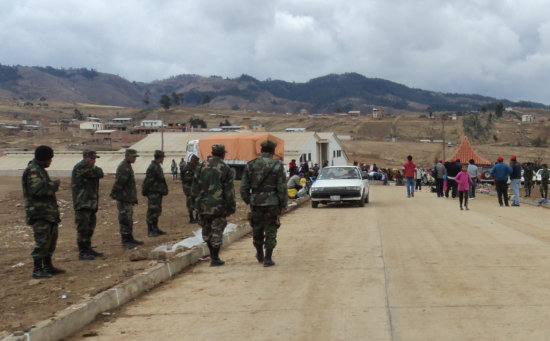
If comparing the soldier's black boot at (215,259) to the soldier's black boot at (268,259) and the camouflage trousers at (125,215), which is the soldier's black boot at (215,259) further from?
the camouflage trousers at (125,215)

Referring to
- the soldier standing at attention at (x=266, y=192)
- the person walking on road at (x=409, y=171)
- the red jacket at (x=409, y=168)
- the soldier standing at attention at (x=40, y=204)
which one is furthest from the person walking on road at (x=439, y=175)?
the soldier standing at attention at (x=40, y=204)

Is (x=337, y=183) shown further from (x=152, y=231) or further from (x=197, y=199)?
(x=197, y=199)

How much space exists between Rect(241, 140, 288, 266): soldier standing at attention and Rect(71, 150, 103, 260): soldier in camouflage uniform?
2.75 meters

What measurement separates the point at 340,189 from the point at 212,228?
12013mm

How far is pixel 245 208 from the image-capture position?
67.2ft

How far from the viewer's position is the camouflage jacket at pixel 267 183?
8.81m

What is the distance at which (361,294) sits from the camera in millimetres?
6777

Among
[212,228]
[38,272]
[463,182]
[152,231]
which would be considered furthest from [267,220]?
[463,182]

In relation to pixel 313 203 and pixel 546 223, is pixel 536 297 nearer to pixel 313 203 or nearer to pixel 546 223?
pixel 546 223

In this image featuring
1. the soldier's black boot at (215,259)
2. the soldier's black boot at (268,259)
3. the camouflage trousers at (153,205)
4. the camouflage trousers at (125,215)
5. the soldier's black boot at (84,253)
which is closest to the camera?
the soldier's black boot at (268,259)

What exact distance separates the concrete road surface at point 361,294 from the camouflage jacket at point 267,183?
1.02 m

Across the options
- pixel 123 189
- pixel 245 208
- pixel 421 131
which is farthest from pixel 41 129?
pixel 123 189

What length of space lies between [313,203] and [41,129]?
375ft

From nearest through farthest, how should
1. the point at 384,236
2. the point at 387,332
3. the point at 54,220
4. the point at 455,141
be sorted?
the point at 387,332 < the point at 54,220 < the point at 384,236 < the point at 455,141
